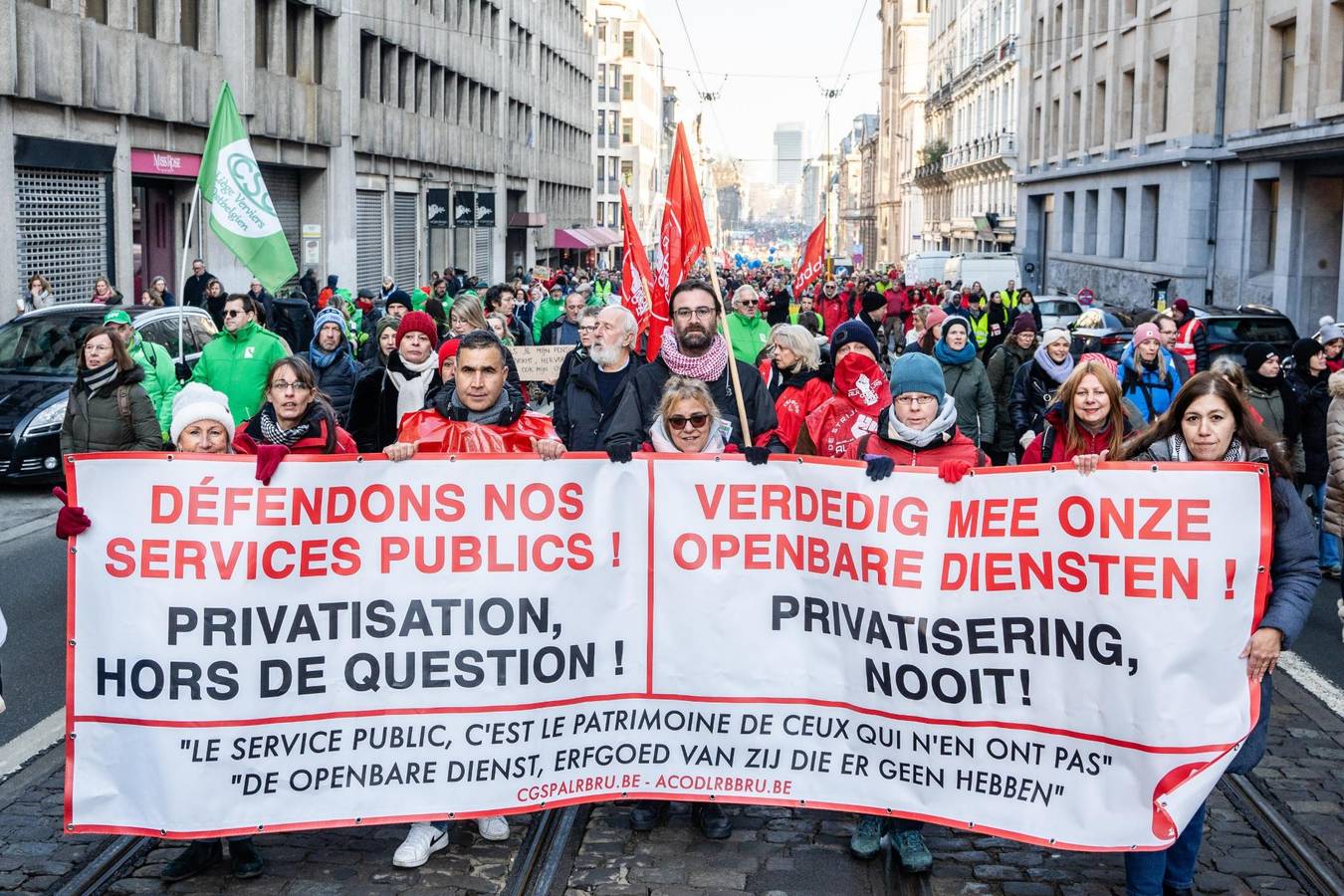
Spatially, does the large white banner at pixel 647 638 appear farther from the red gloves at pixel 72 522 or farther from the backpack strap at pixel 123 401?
the backpack strap at pixel 123 401

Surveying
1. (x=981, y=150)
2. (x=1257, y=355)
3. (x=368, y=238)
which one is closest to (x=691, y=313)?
(x=1257, y=355)

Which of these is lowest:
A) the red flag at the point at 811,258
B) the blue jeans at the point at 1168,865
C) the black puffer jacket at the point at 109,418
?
the blue jeans at the point at 1168,865

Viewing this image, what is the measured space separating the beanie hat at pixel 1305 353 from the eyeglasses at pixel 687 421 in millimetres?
6687

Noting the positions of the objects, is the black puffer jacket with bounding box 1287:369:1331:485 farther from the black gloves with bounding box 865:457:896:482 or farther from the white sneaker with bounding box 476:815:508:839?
the white sneaker with bounding box 476:815:508:839

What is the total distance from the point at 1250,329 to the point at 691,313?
14354 millimetres

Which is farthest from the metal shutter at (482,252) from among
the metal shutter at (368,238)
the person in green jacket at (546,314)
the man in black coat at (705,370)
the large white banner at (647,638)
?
the large white banner at (647,638)

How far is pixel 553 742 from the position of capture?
5.24m

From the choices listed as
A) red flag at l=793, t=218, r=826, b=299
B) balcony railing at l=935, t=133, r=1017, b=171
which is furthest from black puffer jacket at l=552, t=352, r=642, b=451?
balcony railing at l=935, t=133, r=1017, b=171

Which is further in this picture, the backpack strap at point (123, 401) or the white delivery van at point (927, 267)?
the white delivery van at point (927, 267)

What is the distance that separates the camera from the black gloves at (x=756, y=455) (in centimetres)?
534

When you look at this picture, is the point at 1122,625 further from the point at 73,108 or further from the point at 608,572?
the point at 73,108

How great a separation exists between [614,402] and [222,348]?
3.85 metres

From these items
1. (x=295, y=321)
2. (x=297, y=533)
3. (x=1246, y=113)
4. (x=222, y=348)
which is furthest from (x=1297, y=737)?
(x=1246, y=113)

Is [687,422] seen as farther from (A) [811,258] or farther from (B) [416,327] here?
(A) [811,258]
